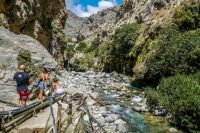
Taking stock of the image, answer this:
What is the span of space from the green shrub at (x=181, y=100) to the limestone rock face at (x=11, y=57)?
404 inches

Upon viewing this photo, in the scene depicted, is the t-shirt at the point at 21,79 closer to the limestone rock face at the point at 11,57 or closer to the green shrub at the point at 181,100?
the limestone rock face at the point at 11,57

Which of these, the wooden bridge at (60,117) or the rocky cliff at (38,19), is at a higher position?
the rocky cliff at (38,19)

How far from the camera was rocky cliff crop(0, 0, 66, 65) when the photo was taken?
155ft

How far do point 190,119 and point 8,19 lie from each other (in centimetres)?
2895

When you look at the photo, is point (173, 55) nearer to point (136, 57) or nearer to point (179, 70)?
point (179, 70)

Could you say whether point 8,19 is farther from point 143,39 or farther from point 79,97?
point 79,97

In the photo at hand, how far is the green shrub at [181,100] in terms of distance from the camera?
86.6ft

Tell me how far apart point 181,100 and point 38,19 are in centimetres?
3594

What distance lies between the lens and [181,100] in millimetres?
28219

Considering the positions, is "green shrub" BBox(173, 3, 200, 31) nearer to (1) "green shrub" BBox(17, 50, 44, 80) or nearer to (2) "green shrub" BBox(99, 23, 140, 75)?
(2) "green shrub" BBox(99, 23, 140, 75)

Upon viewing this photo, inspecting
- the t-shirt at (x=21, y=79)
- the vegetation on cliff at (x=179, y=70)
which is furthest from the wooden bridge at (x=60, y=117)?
the vegetation on cliff at (x=179, y=70)

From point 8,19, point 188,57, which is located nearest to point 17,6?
point 8,19

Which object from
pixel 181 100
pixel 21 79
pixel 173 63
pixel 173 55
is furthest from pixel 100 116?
pixel 173 55

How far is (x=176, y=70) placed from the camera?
1716 inches
